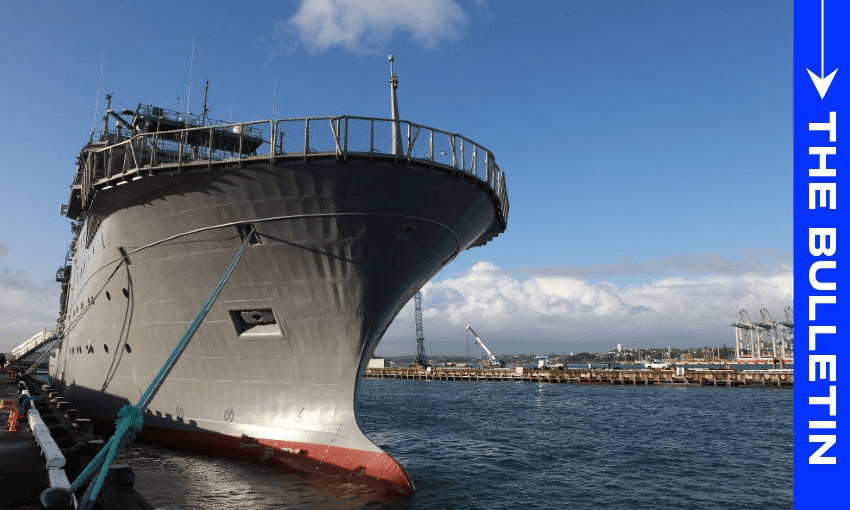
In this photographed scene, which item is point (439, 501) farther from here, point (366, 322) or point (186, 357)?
point (186, 357)

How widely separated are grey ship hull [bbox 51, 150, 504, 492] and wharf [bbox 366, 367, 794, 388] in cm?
6115

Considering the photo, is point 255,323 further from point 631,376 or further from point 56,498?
point 631,376

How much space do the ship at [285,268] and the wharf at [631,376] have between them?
60902mm

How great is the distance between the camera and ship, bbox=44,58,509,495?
40.2ft

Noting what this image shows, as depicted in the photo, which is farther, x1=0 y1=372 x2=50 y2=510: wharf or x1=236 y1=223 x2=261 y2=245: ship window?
x1=236 y1=223 x2=261 y2=245: ship window

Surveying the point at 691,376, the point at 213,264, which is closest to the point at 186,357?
the point at 213,264

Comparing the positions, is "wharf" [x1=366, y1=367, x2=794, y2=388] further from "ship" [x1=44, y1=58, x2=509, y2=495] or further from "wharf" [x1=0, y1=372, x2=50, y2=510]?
"wharf" [x1=0, y1=372, x2=50, y2=510]

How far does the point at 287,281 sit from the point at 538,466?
10.9m

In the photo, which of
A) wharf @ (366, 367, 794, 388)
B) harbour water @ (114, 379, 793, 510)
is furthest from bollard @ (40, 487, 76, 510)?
wharf @ (366, 367, 794, 388)

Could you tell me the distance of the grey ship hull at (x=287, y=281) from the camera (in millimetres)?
12367

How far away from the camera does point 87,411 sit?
20.0 meters

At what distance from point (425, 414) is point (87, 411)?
20010 mm

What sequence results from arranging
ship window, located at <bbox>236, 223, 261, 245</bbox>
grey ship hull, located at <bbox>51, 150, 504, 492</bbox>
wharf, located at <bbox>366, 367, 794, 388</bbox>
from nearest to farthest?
grey ship hull, located at <bbox>51, 150, 504, 492</bbox>
ship window, located at <bbox>236, 223, 261, 245</bbox>
wharf, located at <bbox>366, 367, 794, 388</bbox>

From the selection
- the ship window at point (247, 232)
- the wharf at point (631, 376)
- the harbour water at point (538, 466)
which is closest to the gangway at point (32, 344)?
the harbour water at point (538, 466)
